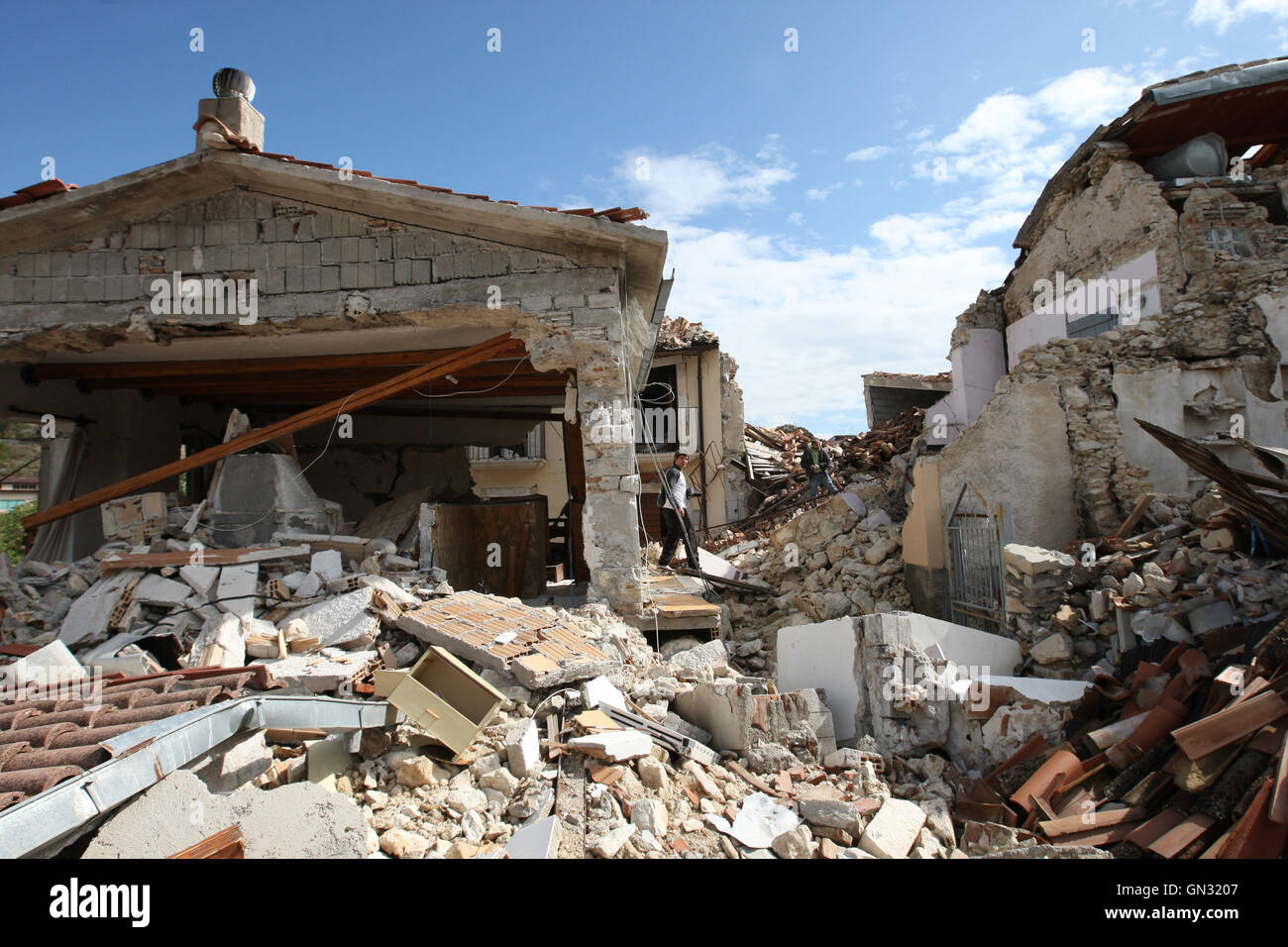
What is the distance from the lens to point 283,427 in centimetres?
765

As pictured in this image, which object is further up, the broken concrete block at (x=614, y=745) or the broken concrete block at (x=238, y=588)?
the broken concrete block at (x=238, y=588)

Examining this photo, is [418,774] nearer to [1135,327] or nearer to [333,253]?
[333,253]

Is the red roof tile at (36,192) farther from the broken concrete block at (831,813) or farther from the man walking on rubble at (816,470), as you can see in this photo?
the man walking on rubble at (816,470)

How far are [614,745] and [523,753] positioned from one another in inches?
19.7

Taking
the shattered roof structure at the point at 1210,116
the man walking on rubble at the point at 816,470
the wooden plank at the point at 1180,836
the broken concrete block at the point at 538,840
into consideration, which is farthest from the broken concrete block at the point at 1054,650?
the shattered roof structure at the point at 1210,116

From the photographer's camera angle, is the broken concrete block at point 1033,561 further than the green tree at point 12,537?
No

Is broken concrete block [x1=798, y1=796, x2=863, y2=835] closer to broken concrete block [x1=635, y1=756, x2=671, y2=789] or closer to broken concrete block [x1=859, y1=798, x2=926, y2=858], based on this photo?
broken concrete block [x1=859, y1=798, x2=926, y2=858]

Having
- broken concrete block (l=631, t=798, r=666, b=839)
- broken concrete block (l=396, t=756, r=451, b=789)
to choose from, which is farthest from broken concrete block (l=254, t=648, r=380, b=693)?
broken concrete block (l=631, t=798, r=666, b=839)

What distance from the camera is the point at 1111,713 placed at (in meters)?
4.85

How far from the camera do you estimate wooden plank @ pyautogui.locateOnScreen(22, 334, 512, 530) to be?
7.40 m

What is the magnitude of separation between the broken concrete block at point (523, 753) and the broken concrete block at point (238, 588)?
308cm

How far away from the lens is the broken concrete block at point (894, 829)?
3.63 m

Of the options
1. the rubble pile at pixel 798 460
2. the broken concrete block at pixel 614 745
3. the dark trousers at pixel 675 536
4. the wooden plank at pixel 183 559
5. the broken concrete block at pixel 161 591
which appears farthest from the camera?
the rubble pile at pixel 798 460

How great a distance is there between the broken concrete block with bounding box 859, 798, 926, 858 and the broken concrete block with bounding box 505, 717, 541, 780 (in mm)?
1261
